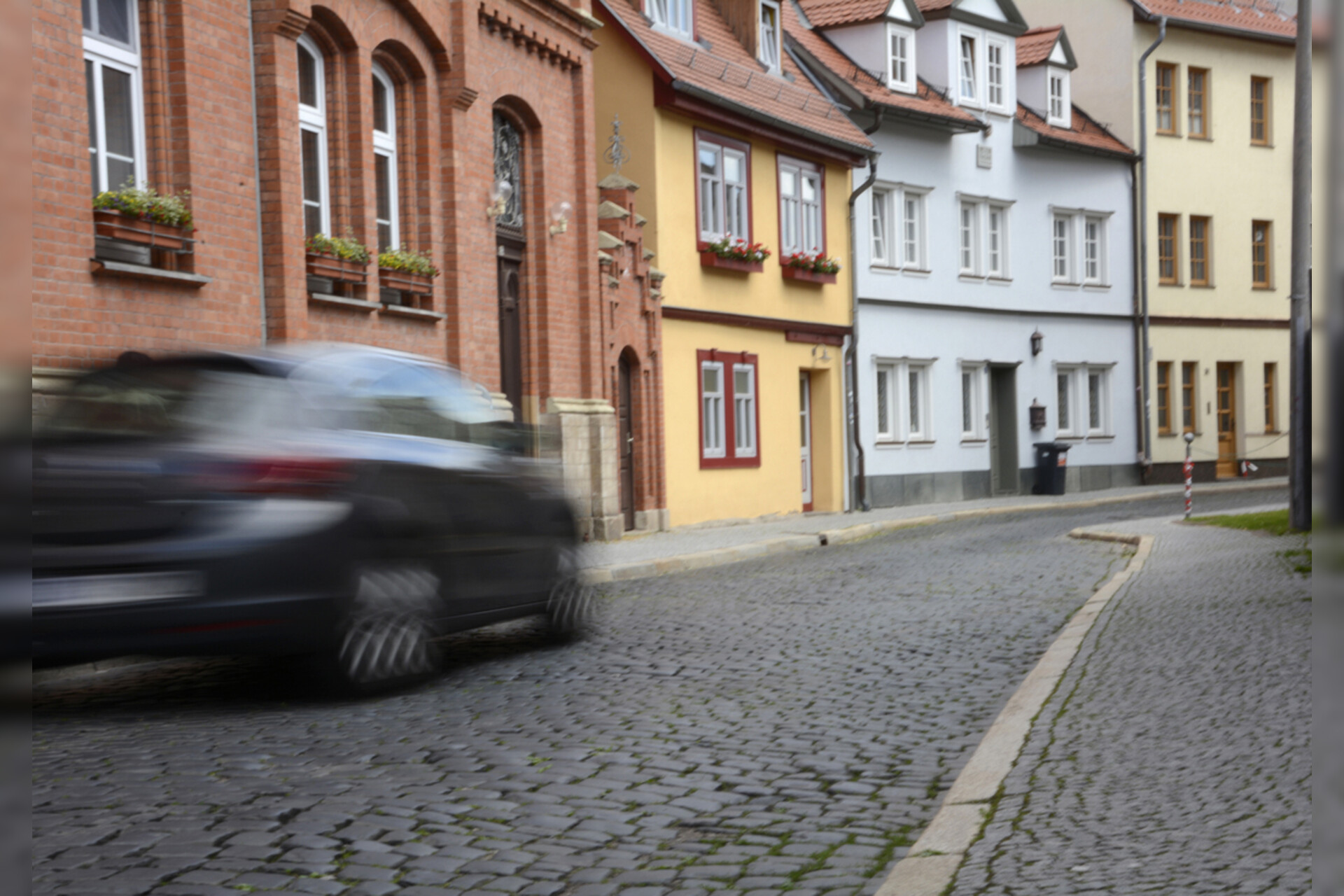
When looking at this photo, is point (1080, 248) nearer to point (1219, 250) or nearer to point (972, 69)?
point (1219, 250)

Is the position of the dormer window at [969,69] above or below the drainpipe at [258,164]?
above

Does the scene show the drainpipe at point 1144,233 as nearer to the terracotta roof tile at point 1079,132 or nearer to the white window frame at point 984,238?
the terracotta roof tile at point 1079,132

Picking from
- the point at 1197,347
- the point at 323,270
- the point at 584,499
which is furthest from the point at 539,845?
the point at 1197,347

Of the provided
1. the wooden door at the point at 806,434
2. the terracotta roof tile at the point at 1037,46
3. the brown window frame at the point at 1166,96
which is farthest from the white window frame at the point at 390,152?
the brown window frame at the point at 1166,96

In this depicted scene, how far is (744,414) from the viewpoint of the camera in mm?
25391

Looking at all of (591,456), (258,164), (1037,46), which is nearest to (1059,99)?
(1037,46)

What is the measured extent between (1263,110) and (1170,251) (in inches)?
194

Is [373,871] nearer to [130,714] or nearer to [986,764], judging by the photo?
[986,764]

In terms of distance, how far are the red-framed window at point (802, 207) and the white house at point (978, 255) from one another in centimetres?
138

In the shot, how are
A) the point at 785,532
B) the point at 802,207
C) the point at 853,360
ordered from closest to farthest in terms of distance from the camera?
the point at 785,532, the point at 802,207, the point at 853,360

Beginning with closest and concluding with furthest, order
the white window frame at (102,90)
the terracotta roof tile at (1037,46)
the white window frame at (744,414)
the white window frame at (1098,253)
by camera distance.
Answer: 1. the white window frame at (102,90)
2. the white window frame at (744,414)
3. the terracotta roof tile at (1037,46)
4. the white window frame at (1098,253)

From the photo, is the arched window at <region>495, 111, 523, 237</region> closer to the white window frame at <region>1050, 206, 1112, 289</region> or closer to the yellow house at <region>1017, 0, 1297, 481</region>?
the white window frame at <region>1050, 206, 1112, 289</region>

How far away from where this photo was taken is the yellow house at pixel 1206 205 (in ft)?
119

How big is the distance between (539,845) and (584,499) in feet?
50.6
